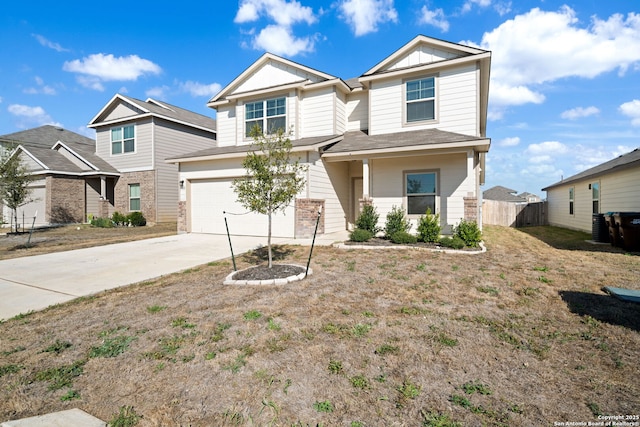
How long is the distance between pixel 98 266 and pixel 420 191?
32.9ft

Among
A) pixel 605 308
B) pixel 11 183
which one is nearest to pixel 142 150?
pixel 11 183

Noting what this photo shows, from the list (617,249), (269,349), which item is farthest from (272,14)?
(617,249)

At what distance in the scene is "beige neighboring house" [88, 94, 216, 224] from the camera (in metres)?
19.1

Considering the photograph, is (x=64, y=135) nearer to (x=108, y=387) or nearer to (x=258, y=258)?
(x=258, y=258)

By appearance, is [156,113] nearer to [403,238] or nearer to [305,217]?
[305,217]

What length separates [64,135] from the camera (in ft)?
92.5

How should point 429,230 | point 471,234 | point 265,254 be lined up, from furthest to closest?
1. point 429,230
2. point 471,234
3. point 265,254

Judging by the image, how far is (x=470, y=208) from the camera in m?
10.1

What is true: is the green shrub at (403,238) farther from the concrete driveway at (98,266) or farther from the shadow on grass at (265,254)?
the shadow on grass at (265,254)

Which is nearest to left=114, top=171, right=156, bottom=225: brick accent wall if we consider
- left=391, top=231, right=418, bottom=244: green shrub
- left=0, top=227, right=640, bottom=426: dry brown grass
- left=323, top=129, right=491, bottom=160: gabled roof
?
left=323, top=129, right=491, bottom=160: gabled roof

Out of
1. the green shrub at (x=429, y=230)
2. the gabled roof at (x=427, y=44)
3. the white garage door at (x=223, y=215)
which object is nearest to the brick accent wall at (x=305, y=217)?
the white garage door at (x=223, y=215)

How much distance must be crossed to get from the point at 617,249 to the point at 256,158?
11.1 meters

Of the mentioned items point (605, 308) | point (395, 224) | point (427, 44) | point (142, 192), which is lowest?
point (605, 308)

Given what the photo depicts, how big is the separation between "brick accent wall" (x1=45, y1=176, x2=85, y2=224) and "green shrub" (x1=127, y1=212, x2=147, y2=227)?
4.64m
